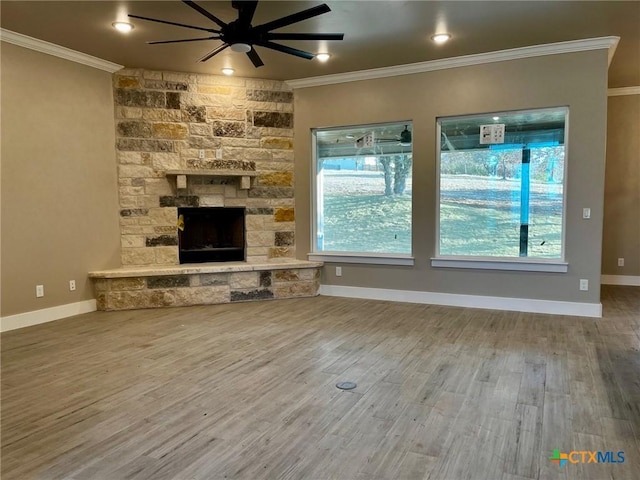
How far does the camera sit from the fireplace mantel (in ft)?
17.6

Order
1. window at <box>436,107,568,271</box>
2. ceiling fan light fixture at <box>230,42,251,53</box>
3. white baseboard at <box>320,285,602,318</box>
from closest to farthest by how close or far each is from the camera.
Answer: ceiling fan light fixture at <box>230,42,251,53</box> < white baseboard at <box>320,285,602,318</box> < window at <box>436,107,568,271</box>

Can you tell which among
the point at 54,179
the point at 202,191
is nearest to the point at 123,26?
the point at 54,179

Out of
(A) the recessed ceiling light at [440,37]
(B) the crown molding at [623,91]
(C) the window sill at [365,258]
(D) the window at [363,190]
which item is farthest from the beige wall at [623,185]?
(A) the recessed ceiling light at [440,37]

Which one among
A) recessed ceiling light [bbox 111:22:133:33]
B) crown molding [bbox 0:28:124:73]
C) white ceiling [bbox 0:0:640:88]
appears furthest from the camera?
crown molding [bbox 0:28:124:73]

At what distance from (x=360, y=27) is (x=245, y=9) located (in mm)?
1416

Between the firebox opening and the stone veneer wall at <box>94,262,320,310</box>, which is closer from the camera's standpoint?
the stone veneer wall at <box>94,262,320,310</box>

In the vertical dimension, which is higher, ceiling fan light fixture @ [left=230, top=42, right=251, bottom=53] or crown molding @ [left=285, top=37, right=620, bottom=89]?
crown molding @ [left=285, top=37, right=620, bottom=89]

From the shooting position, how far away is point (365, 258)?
5613 mm

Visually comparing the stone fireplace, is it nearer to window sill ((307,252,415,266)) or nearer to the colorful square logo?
window sill ((307,252,415,266))

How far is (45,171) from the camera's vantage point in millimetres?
4551

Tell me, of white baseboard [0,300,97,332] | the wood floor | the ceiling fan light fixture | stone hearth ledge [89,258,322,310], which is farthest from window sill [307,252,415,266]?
the ceiling fan light fixture

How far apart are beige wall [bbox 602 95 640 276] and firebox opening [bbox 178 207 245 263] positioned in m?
5.48

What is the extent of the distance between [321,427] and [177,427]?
2.60 feet

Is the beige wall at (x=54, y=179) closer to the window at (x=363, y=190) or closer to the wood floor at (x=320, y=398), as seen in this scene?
the wood floor at (x=320, y=398)
